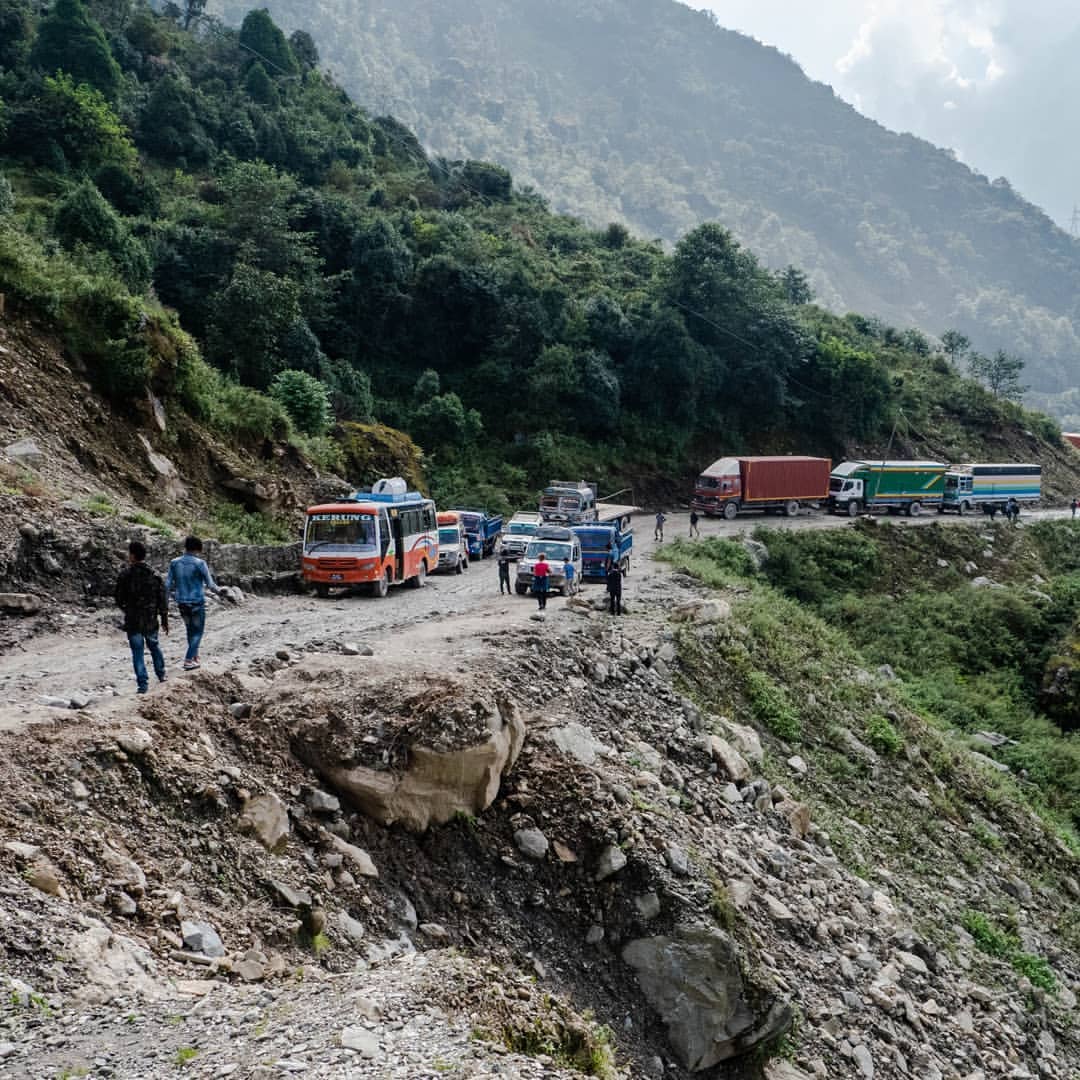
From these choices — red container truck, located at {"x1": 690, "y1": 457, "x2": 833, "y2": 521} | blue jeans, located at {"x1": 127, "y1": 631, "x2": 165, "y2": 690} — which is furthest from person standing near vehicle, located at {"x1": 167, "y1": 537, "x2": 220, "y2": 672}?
red container truck, located at {"x1": 690, "y1": 457, "x2": 833, "y2": 521}

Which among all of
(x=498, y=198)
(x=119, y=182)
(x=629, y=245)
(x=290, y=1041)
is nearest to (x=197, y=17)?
(x=498, y=198)

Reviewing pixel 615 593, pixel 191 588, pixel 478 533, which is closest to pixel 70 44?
pixel 478 533

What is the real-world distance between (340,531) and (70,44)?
43433 millimetres

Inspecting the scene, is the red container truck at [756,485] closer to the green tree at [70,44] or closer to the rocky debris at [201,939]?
the green tree at [70,44]

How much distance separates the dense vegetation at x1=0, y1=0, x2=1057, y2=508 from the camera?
36031mm

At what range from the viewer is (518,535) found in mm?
30375

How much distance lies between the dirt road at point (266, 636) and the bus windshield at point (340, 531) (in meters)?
1.24

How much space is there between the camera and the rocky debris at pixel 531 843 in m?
9.94

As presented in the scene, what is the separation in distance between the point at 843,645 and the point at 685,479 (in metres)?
25.2

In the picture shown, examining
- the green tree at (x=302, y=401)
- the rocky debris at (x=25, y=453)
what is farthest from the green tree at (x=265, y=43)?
the rocky debris at (x=25, y=453)

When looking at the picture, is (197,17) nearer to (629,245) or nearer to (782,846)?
(629,245)

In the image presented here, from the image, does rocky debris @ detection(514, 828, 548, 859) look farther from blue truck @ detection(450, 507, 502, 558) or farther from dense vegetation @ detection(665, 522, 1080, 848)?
blue truck @ detection(450, 507, 502, 558)

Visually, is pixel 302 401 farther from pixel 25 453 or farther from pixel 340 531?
pixel 25 453

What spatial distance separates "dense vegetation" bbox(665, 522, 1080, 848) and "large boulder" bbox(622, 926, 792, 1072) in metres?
8.54
